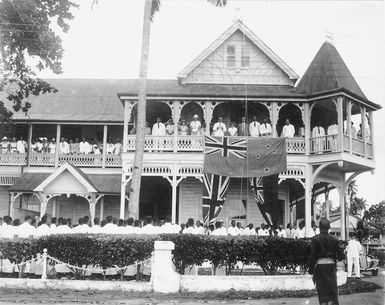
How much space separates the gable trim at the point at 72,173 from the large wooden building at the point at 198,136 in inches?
1.8

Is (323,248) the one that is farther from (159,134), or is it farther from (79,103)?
(79,103)

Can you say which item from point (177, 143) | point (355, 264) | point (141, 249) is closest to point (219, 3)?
point (177, 143)

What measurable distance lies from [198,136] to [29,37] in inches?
318

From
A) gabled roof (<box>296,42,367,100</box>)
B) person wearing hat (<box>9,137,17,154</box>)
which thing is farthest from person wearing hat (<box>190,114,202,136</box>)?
person wearing hat (<box>9,137,17,154</box>)

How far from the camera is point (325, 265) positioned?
29.9ft

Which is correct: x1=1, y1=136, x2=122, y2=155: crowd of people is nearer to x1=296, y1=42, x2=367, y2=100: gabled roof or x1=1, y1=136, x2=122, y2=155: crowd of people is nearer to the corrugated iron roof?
the corrugated iron roof

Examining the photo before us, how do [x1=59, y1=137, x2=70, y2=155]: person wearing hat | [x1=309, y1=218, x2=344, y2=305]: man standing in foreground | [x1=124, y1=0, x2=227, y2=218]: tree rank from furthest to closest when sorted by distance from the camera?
[x1=59, y1=137, x2=70, y2=155]: person wearing hat
[x1=124, y1=0, x2=227, y2=218]: tree
[x1=309, y1=218, x2=344, y2=305]: man standing in foreground

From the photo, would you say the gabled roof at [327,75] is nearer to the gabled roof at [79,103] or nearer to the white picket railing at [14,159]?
the gabled roof at [79,103]

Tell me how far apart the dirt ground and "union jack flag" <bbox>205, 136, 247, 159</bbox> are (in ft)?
32.5

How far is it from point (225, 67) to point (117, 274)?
13045 mm

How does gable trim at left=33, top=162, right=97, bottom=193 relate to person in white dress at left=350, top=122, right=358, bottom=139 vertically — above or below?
below

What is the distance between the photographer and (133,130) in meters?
24.3

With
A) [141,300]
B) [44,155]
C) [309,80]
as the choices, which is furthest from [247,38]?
[141,300]

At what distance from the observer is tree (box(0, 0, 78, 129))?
20.4 metres
